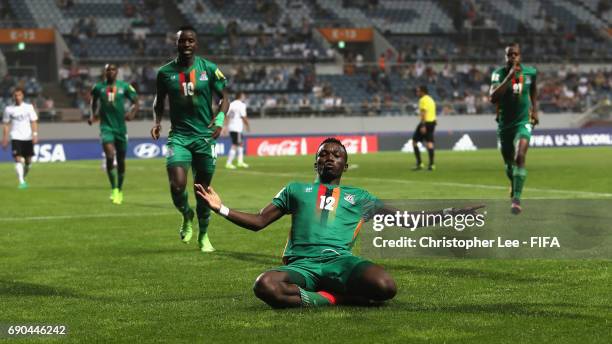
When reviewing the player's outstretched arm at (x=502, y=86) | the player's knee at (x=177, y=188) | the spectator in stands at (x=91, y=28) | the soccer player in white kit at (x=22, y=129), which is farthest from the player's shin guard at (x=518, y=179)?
the spectator in stands at (x=91, y=28)

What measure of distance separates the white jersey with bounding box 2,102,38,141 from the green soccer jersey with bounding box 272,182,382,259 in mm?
19209

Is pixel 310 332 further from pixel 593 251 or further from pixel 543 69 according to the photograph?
pixel 543 69

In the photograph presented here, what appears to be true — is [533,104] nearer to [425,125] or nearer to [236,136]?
[425,125]

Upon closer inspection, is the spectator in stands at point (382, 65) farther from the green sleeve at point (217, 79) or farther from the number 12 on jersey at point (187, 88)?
the number 12 on jersey at point (187, 88)

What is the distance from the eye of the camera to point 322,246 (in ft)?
27.0

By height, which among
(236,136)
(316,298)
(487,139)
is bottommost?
(487,139)

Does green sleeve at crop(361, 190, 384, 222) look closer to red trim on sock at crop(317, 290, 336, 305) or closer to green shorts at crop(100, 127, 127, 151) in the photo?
red trim on sock at crop(317, 290, 336, 305)

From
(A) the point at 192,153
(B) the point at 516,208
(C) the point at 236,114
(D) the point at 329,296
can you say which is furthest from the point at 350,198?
(C) the point at 236,114

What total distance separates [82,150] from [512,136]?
3039 cm

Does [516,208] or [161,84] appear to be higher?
[161,84]

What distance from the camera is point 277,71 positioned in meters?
53.8

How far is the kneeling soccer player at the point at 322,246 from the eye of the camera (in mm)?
7934

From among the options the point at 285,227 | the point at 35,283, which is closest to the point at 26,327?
the point at 35,283

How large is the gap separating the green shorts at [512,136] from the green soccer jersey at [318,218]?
8773 mm
